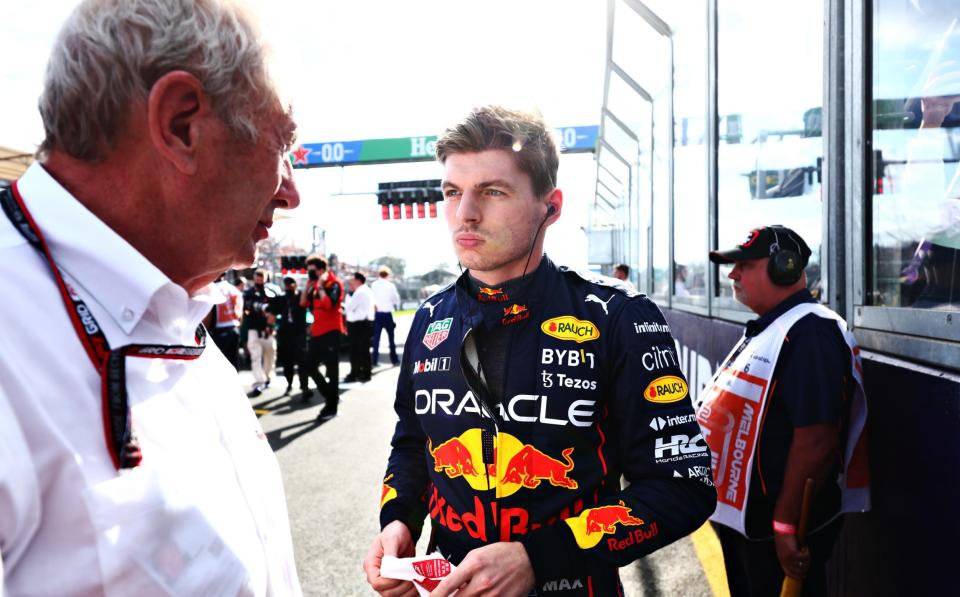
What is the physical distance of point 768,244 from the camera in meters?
2.29

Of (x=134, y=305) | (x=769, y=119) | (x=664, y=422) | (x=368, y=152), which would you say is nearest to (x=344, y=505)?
(x=664, y=422)

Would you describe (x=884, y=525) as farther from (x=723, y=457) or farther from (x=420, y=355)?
(x=420, y=355)

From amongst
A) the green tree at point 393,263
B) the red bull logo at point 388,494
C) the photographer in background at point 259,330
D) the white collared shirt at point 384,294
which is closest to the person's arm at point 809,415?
the red bull logo at point 388,494

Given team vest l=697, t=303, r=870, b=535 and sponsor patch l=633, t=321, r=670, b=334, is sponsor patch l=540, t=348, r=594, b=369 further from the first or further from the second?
team vest l=697, t=303, r=870, b=535

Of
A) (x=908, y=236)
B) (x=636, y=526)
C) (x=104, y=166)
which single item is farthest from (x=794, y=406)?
(x=104, y=166)

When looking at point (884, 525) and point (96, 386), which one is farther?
point (884, 525)

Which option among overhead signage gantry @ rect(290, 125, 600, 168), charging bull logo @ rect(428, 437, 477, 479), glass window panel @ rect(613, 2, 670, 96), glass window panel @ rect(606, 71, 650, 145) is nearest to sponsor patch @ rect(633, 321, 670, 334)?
charging bull logo @ rect(428, 437, 477, 479)

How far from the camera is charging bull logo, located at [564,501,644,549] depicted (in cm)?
119

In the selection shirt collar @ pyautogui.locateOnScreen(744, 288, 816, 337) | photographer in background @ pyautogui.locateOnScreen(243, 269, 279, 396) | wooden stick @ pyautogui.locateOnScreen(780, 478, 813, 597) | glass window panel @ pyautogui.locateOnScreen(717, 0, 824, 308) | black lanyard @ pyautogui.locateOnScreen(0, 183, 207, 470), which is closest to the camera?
black lanyard @ pyautogui.locateOnScreen(0, 183, 207, 470)

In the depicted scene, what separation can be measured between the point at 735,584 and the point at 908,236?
4.68 ft

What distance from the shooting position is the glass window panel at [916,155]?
5.12ft

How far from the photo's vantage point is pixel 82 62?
2.56 ft

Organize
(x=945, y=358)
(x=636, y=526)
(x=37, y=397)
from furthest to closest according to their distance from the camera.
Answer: (x=945, y=358)
(x=636, y=526)
(x=37, y=397)

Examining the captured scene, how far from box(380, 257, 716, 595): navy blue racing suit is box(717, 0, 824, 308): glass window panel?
5.64 feet
